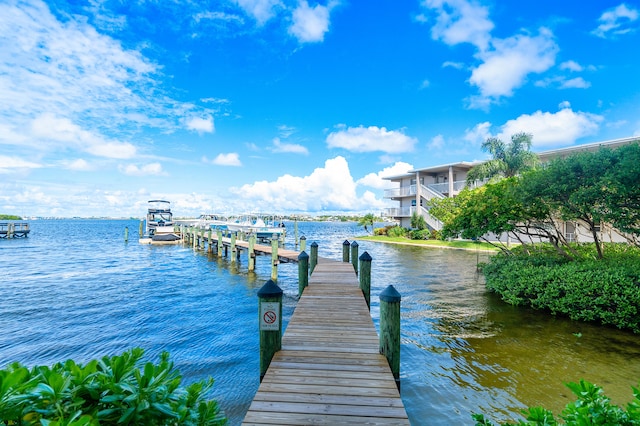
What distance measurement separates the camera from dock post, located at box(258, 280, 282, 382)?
5.16 m

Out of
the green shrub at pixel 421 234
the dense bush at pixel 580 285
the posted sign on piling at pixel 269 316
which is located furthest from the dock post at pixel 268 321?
the green shrub at pixel 421 234

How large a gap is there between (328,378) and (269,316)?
133cm

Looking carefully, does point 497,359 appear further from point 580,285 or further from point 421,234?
point 421,234

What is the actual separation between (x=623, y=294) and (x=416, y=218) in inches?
1118

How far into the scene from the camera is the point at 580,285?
33.0 ft

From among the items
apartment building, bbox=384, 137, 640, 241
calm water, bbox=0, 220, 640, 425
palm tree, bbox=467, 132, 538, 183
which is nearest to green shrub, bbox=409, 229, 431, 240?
apartment building, bbox=384, 137, 640, 241

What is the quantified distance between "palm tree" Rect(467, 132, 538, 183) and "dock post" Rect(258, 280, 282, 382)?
85.2 ft

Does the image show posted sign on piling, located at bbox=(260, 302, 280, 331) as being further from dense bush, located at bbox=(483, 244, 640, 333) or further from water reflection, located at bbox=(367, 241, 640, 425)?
dense bush, located at bbox=(483, 244, 640, 333)

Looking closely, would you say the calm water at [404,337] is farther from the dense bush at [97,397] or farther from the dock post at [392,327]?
the dense bush at [97,397]

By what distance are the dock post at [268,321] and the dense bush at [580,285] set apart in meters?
10.1

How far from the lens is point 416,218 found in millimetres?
37406

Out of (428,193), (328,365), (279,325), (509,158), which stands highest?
(509,158)

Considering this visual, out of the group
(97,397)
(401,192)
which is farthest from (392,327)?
(401,192)

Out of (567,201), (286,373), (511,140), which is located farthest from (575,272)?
(511,140)
